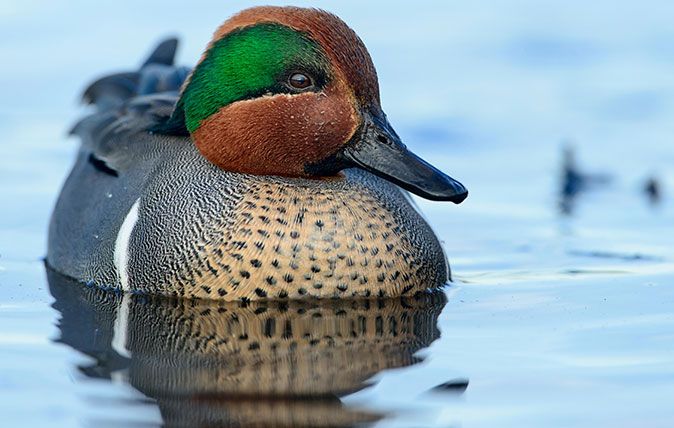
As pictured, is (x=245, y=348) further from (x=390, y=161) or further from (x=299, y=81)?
(x=299, y=81)

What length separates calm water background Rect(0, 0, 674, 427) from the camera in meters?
6.11

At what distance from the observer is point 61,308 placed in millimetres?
7801

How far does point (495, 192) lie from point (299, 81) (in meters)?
3.30

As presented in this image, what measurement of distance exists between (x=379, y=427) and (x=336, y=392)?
48cm

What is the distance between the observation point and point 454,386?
6211mm

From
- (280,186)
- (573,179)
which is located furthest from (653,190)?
(280,186)

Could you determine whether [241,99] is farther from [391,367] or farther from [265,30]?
[391,367]

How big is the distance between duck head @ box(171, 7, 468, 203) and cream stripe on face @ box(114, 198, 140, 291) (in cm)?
60

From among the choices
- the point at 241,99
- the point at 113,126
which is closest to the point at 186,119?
the point at 241,99

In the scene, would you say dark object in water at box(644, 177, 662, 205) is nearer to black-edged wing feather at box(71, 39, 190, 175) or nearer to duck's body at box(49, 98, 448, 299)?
duck's body at box(49, 98, 448, 299)

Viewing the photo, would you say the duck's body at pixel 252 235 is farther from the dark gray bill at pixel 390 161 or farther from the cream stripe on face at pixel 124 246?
the dark gray bill at pixel 390 161

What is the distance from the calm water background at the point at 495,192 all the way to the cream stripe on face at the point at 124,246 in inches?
15.5

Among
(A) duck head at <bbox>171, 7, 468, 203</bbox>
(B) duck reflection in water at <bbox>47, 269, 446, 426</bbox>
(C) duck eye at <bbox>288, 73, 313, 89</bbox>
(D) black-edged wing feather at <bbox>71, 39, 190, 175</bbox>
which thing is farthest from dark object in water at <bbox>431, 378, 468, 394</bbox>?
(D) black-edged wing feather at <bbox>71, 39, 190, 175</bbox>

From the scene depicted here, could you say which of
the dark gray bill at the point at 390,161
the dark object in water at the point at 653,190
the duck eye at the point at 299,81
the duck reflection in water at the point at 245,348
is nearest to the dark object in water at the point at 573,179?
the dark object in water at the point at 653,190
